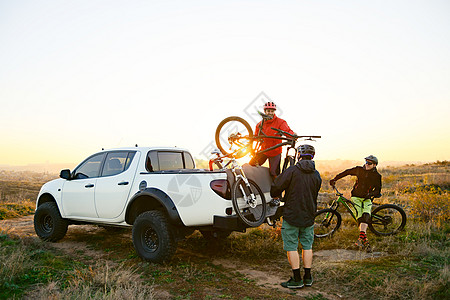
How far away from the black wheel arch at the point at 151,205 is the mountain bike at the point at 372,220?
3.59 metres

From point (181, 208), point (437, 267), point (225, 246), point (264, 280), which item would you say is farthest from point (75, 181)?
point (437, 267)

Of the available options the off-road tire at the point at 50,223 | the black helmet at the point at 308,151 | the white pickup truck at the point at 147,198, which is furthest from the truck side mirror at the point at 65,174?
the black helmet at the point at 308,151

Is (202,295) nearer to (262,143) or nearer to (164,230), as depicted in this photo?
(164,230)

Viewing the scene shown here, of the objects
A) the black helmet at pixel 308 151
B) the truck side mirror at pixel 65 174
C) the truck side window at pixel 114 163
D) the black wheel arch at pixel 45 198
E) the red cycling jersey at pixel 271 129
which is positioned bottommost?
the black wheel arch at pixel 45 198

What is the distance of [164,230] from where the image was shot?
17.8 ft

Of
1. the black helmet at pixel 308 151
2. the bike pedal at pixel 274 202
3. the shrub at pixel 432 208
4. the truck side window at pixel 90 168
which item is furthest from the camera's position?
the shrub at pixel 432 208

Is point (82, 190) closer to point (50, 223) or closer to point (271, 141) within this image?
point (50, 223)

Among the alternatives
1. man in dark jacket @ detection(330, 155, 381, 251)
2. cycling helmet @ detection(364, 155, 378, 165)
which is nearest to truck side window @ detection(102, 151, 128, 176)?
man in dark jacket @ detection(330, 155, 381, 251)

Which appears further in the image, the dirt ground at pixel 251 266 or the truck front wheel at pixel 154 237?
the truck front wheel at pixel 154 237

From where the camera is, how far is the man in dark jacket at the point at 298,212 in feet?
15.7

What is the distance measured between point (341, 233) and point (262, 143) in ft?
10.4

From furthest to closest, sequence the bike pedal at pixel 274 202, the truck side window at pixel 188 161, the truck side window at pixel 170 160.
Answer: the truck side window at pixel 188 161 < the truck side window at pixel 170 160 < the bike pedal at pixel 274 202

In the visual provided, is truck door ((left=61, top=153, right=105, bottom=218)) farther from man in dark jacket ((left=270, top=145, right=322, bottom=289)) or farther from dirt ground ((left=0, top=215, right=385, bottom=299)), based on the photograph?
man in dark jacket ((left=270, top=145, right=322, bottom=289))

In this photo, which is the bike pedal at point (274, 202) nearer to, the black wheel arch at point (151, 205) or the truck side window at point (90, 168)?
the black wheel arch at point (151, 205)
